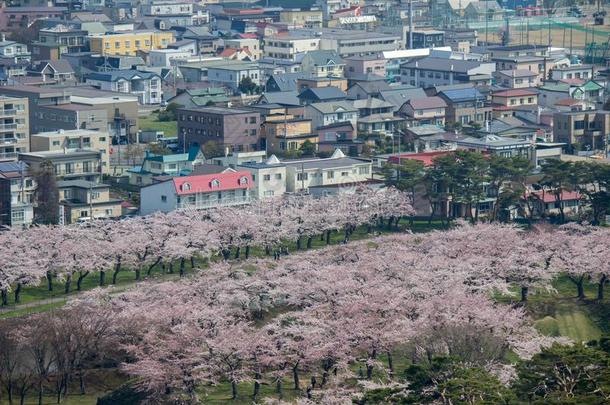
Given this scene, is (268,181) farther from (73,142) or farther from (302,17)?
(302,17)

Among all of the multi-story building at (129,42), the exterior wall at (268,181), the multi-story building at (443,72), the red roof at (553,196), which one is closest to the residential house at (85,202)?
the exterior wall at (268,181)

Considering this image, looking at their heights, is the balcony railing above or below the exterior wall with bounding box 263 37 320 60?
below

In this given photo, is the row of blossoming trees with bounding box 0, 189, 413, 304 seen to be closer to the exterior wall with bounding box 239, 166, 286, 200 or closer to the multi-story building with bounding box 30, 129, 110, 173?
the exterior wall with bounding box 239, 166, 286, 200

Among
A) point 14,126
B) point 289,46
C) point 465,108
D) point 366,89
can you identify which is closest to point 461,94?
point 465,108

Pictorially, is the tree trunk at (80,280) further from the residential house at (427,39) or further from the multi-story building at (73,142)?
the residential house at (427,39)

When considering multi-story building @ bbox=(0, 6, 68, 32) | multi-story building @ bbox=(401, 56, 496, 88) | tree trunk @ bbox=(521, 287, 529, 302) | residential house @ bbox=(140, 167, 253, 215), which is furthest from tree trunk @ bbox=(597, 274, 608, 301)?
multi-story building @ bbox=(0, 6, 68, 32)
